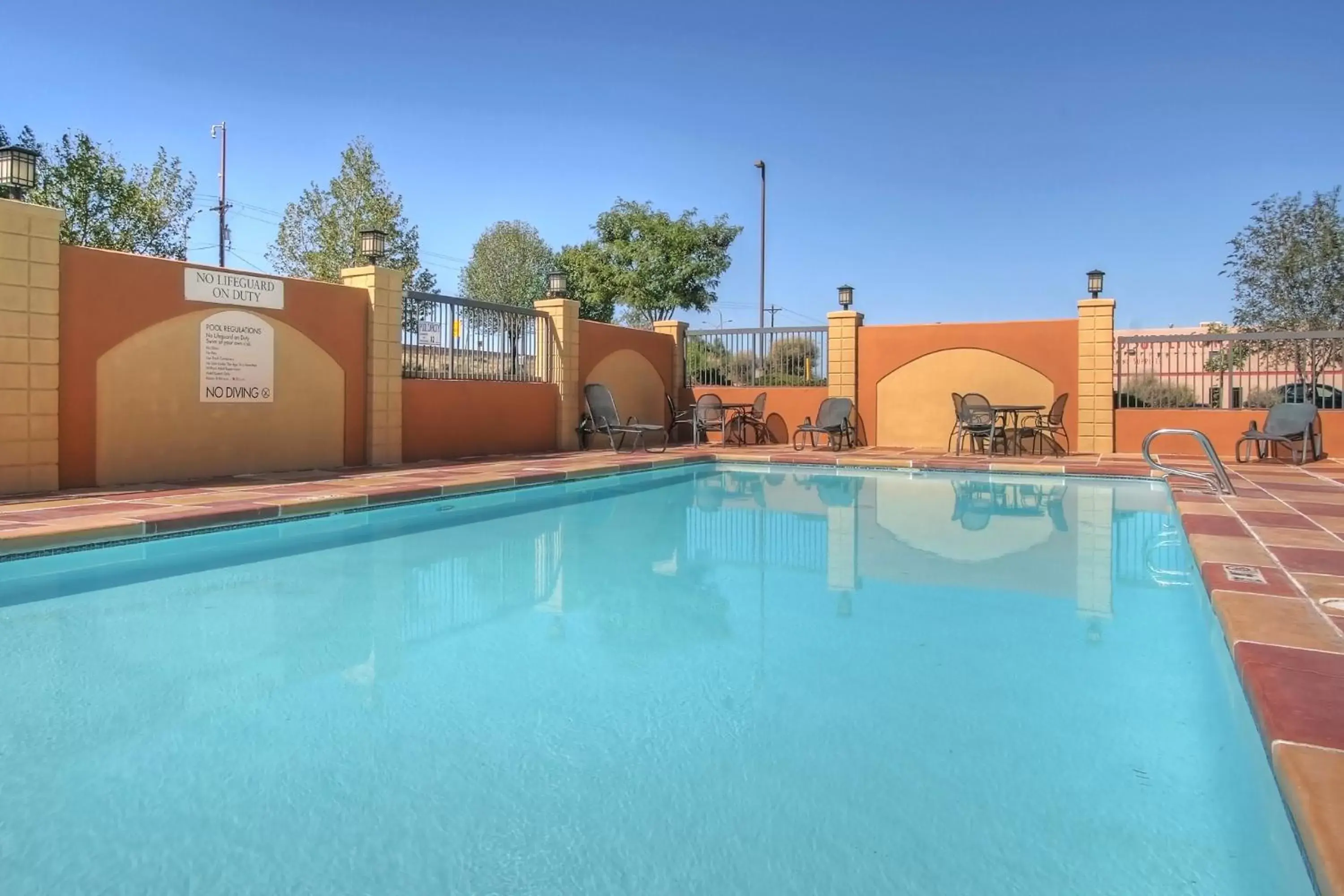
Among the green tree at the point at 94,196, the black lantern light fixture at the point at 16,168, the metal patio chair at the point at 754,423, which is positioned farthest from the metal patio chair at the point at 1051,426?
the green tree at the point at 94,196

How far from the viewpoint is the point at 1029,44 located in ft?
36.7

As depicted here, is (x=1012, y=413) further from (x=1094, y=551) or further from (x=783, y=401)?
(x=1094, y=551)

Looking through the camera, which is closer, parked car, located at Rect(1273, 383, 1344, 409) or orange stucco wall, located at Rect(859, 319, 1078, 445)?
parked car, located at Rect(1273, 383, 1344, 409)

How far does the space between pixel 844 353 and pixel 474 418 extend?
6005mm

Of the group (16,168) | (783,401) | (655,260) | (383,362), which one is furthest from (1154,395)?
(16,168)

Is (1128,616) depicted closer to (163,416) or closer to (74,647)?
(74,647)

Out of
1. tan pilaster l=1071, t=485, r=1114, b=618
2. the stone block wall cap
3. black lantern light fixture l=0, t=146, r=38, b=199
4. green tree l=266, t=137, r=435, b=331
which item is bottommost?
tan pilaster l=1071, t=485, r=1114, b=618

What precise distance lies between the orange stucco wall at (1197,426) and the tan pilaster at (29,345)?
12.1 meters

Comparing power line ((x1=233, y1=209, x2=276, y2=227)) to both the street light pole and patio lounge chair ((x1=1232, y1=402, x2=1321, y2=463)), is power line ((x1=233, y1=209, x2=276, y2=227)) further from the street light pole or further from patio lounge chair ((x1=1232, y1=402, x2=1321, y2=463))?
patio lounge chair ((x1=1232, y1=402, x2=1321, y2=463))

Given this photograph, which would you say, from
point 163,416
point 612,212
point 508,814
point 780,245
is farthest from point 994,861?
point 612,212

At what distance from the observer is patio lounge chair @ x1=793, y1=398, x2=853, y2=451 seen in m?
12.5

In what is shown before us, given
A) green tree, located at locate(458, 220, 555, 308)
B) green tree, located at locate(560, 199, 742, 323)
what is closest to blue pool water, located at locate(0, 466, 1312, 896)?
green tree, located at locate(560, 199, 742, 323)

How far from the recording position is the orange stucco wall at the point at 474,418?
9.89 meters

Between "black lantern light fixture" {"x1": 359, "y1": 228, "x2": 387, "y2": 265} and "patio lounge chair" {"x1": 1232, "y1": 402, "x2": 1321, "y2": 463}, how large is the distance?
34.4ft
